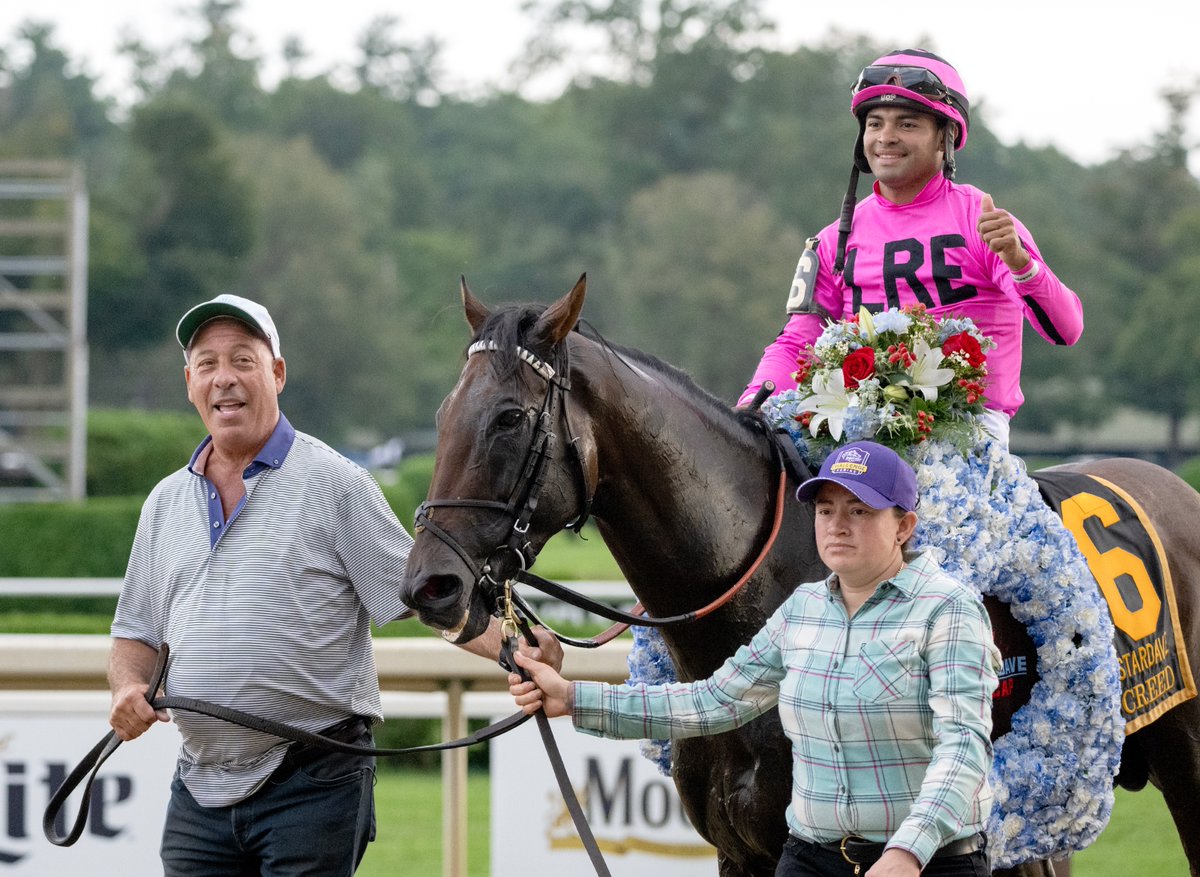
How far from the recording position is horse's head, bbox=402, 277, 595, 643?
2875 millimetres

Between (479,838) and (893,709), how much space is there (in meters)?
4.82

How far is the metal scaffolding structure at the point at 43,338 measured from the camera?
62.7 ft

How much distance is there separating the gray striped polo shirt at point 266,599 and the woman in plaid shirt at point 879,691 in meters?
0.95

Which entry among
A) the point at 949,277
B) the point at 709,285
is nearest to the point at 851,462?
the point at 949,277

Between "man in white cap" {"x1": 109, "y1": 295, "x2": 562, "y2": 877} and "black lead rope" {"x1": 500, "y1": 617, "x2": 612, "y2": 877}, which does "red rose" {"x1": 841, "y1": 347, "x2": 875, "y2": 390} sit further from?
"man in white cap" {"x1": 109, "y1": 295, "x2": 562, "y2": 877}

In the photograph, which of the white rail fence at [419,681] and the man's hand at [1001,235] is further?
the white rail fence at [419,681]

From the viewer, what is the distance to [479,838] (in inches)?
281

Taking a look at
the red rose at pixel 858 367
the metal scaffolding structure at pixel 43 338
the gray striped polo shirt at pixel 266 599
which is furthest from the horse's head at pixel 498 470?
the metal scaffolding structure at pixel 43 338

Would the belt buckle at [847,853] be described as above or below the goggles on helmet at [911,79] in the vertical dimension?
below

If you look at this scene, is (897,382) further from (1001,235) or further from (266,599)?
(266,599)

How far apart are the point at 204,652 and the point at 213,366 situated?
1.96 feet

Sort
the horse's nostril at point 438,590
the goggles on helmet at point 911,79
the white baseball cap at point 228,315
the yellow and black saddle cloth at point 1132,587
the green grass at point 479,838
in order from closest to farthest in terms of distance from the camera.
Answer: the horse's nostril at point 438,590 → the white baseball cap at point 228,315 → the goggles on helmet at point 911,79 → the yellow and black saddle cloth at point 1132,587 → the green grass at point 479,838

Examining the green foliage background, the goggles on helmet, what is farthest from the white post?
the green foliage background

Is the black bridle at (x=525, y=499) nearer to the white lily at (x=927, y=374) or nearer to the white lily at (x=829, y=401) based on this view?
the white lily at (x=829, y=401)
